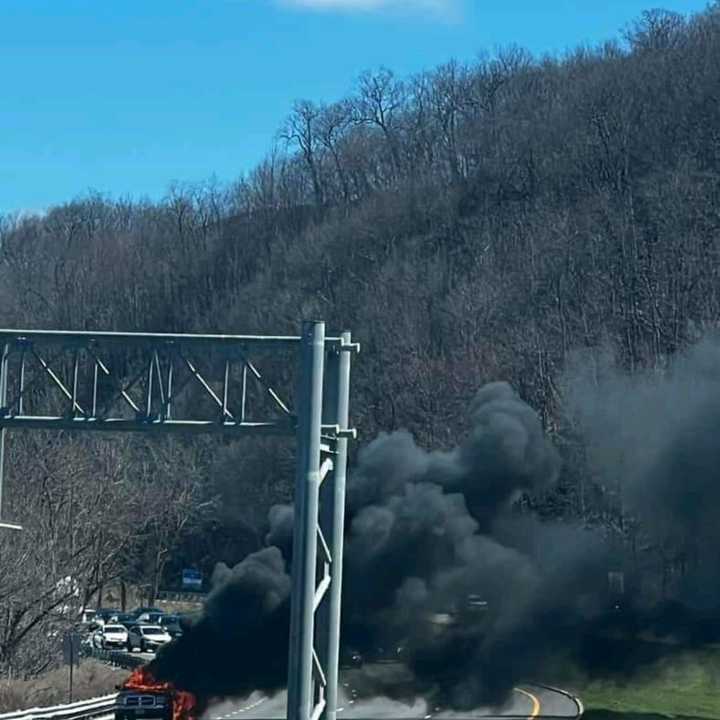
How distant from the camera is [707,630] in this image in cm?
2839

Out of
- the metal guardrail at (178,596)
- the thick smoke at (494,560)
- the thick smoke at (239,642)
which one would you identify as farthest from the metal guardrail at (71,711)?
the metal guardrail at (178,596)

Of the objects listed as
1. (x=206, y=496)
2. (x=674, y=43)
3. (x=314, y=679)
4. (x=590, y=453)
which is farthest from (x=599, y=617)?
(x=674, y=43)

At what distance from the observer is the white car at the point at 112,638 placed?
56.2 m

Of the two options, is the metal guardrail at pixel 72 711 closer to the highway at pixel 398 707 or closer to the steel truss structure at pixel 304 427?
the highway at pixel 398 707

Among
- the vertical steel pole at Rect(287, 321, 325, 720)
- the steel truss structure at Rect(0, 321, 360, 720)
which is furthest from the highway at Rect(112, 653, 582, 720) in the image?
the vertical steel pole at Rect(287, 321, 325, 720)

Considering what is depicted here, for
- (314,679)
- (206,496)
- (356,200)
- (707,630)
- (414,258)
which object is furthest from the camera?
(356,200)

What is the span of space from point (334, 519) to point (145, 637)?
108 ft

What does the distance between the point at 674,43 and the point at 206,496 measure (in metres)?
50.5

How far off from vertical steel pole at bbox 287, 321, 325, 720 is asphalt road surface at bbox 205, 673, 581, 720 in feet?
22.5

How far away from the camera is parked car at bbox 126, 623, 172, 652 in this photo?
5478 cm

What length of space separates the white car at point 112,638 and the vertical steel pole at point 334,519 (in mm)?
33519

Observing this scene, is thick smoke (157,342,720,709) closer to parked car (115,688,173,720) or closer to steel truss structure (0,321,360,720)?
parked car (115,688,173,720)

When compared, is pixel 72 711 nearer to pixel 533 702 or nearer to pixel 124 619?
pixel 533 702

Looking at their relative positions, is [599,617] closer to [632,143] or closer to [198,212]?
[632,143]
